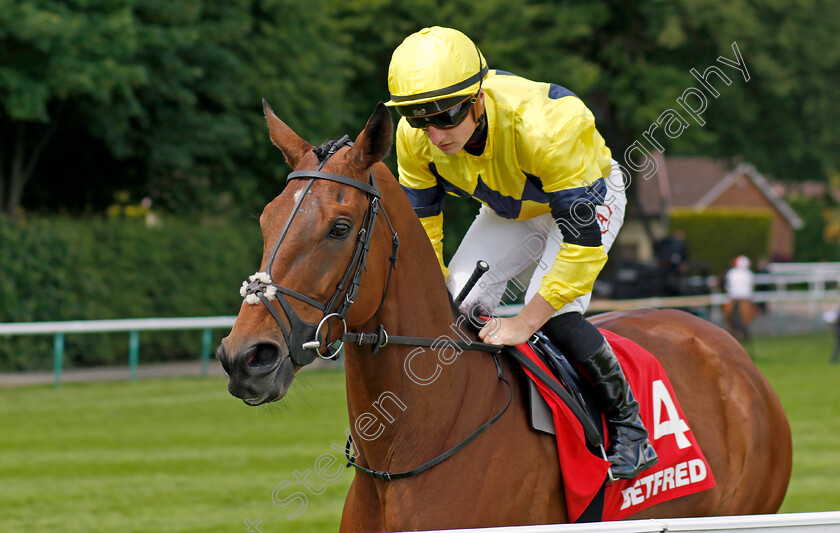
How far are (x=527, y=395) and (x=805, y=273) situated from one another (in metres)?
25.6

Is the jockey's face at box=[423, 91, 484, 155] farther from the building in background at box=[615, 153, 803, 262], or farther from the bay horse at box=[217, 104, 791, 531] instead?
the building in background at box=[615, 153, 803, 262]

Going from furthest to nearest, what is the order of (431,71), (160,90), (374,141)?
(160,90)
(431,71)
(374,141)

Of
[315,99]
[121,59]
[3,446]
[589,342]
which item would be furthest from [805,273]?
[589,342]

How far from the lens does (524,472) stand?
9.20 feet

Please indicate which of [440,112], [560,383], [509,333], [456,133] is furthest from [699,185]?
[440,112]

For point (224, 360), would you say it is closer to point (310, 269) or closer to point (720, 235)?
point (310, 269)

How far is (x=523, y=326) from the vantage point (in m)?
2.91

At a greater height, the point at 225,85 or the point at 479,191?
the point at 479,191

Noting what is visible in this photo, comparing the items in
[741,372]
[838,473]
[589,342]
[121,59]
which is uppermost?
[589,342]

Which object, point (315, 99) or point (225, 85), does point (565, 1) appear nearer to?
point (315, 99)

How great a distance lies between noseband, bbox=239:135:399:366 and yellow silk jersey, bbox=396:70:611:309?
0.50 meters

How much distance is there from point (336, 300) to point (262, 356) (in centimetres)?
27

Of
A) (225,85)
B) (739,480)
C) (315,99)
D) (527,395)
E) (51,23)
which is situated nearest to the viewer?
(527,395)

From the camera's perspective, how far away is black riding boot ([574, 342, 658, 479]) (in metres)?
3.10
